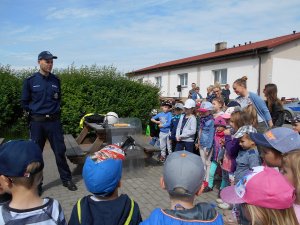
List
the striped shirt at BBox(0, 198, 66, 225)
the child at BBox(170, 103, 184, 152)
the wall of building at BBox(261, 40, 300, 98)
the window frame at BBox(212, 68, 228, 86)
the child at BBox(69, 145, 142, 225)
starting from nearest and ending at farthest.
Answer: the striped shirt at BBox(0, 198, 66, 225) < the child at BBox(69, 145, 142, 225) < the child at BBox(170, 103, 184, 152) < the wall of building at BBox(261, 40, 300, 98) < the window frame at BBox(212, 68, 228, 86)

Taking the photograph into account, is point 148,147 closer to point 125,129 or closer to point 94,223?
point 125,129

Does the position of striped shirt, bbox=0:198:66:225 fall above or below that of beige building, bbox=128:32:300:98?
below

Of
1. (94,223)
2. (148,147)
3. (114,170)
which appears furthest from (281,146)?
(148,147)

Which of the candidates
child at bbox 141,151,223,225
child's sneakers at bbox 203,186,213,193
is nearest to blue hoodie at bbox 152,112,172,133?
child's sneakers at bbox 203,186,213,193

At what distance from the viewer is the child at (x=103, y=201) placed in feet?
7.36

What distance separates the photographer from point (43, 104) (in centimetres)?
563

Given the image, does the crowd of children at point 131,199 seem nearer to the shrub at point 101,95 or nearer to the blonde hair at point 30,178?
the blonde hair at point 30,178

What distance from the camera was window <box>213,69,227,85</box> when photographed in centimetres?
2356

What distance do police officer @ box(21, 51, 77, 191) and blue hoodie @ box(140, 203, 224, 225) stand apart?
411cm

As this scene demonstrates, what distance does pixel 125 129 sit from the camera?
24.6ft

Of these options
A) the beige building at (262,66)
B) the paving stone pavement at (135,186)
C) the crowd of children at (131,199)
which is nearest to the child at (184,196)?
the crowd of children at (131,199)

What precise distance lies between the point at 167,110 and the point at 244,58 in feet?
45.6

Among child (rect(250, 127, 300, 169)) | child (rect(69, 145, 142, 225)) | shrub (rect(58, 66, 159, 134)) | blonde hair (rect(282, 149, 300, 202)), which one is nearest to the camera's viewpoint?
child (rect(69, 145, 142, 225))

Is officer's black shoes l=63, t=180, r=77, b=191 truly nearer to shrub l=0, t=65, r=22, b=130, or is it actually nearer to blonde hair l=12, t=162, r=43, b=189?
blonde hair l=12, t=162, r=43, b=189
